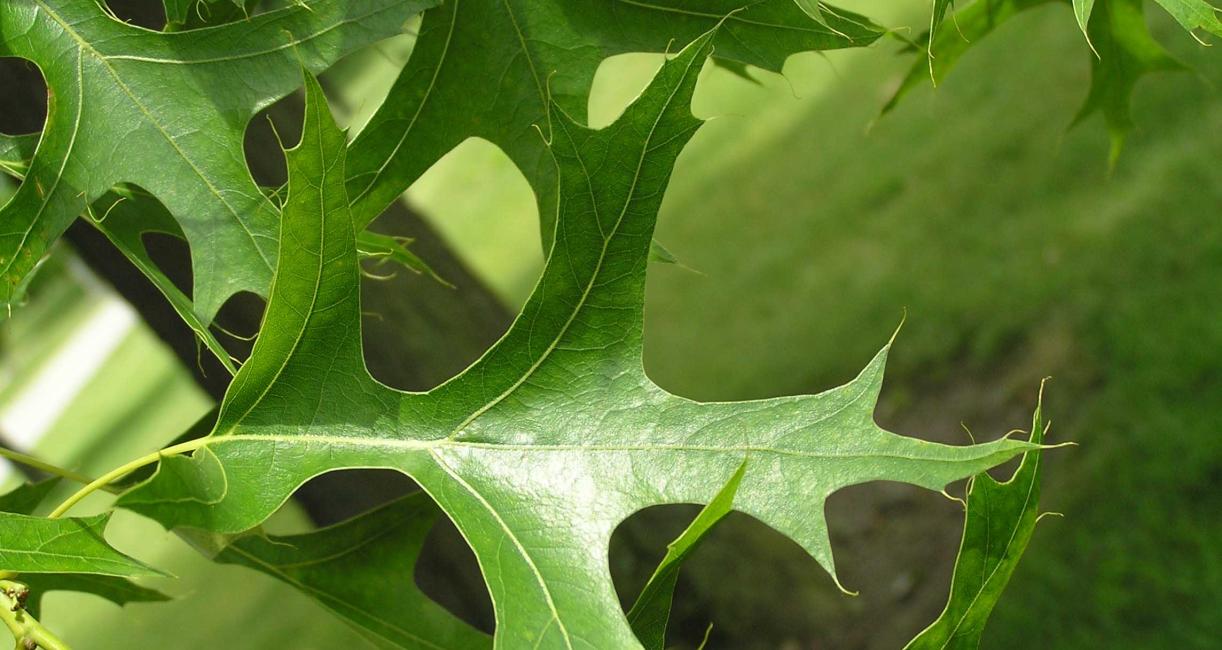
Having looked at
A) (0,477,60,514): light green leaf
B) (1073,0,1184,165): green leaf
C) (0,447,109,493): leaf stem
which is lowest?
(1073,0,1184,165): green leaf

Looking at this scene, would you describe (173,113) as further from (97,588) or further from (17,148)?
(97,588)

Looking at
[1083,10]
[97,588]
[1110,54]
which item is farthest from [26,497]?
[1110,54]

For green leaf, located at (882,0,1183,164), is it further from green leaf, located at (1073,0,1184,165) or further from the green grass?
the green grass

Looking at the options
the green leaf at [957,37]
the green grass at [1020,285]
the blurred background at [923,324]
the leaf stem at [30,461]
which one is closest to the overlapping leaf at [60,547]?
the leaf stem at [30,461]

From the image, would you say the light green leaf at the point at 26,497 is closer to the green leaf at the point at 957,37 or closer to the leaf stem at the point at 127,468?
the leaf stem at the point at 127,468

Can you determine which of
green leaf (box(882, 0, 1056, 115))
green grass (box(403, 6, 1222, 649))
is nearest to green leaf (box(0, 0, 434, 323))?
green leaf (box(882, 0, 1056, 115))

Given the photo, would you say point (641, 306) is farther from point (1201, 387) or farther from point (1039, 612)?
point (1201, 387)
